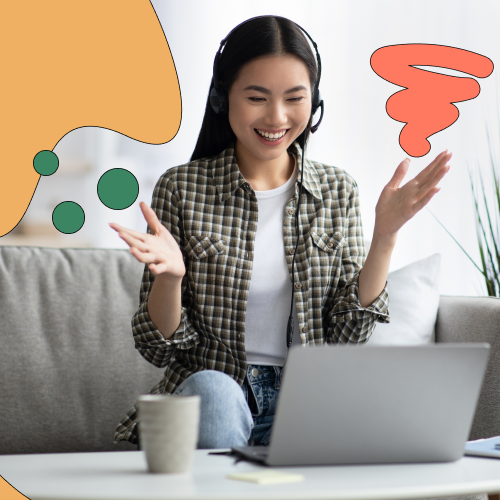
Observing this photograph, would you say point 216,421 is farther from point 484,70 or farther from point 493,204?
point 484,70

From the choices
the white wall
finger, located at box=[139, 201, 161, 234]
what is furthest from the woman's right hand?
the white wall

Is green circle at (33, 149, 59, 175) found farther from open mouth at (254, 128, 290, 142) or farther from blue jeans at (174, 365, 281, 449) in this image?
blue jeans at (174, 365, 281, 449)

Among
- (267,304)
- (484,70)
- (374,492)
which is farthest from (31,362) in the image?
(484,70)

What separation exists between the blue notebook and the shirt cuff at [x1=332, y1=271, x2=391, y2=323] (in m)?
0.41

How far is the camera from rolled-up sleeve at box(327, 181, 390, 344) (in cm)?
134

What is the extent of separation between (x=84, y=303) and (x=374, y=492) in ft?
3.89

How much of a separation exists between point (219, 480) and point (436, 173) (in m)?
0.77

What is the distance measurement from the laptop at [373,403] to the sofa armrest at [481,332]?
2.54 ft

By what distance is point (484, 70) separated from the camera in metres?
2.76

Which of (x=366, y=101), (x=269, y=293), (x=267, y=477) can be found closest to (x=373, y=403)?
(x=267, y=477)

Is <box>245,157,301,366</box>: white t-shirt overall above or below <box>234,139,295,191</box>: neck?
below

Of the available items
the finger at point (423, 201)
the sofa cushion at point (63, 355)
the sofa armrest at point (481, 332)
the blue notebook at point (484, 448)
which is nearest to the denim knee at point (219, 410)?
the blue notebook at point (484, 448)

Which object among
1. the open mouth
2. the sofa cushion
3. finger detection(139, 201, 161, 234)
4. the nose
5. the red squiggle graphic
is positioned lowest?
the sofa cushion

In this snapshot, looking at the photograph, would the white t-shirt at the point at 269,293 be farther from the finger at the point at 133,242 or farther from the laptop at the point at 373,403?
the laptop at the point at 373,403
